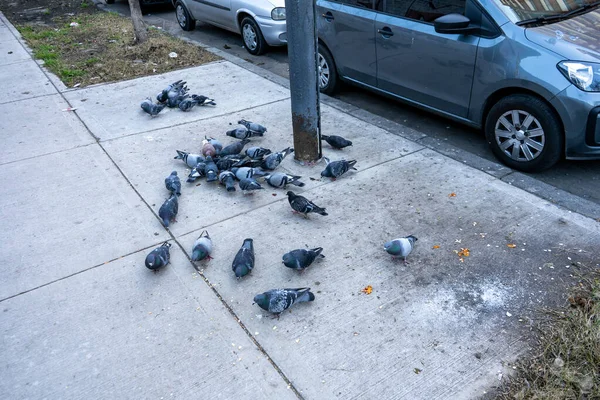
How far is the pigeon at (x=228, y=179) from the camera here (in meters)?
4.90

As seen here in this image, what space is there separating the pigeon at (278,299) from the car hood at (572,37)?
132 inches

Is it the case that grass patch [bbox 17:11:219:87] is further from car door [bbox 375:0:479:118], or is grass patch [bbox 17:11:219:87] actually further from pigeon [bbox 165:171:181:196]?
pigeon [bbox 165:171:181:196]

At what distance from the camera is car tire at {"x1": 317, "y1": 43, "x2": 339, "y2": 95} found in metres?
7.16

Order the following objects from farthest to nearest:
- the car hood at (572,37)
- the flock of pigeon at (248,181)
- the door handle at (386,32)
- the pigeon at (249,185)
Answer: the door handle at (386,32), the pigeon at (249,185), the car hood at (572,37), the flock of pigeon at (248,181)

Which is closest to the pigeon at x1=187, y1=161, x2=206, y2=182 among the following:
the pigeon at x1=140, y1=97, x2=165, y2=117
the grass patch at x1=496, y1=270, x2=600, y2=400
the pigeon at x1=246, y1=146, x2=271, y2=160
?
the pigeon at x1=246, y1=146, x2=271, y2=160

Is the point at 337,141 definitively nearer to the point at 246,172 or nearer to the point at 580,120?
the point at 246,172

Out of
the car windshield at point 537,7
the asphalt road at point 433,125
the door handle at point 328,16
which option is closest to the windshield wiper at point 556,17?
the car windshield at point 537,7

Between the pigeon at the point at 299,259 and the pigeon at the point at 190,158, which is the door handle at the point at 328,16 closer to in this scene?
the pigeon at the point at 190,158

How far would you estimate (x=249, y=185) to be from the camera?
4.75 metres

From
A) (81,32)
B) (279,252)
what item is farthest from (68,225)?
(81,32)

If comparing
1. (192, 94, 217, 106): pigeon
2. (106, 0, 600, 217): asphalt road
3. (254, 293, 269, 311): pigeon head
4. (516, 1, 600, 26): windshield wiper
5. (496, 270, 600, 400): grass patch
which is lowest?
(106, 0, 600, 217): asphalt road

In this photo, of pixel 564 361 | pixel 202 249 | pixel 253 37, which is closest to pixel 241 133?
pixel 202 249

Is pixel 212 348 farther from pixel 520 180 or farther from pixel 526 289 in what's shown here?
pixel 520 180

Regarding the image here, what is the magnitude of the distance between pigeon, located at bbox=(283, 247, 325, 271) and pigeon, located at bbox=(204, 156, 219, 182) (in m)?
1.64
